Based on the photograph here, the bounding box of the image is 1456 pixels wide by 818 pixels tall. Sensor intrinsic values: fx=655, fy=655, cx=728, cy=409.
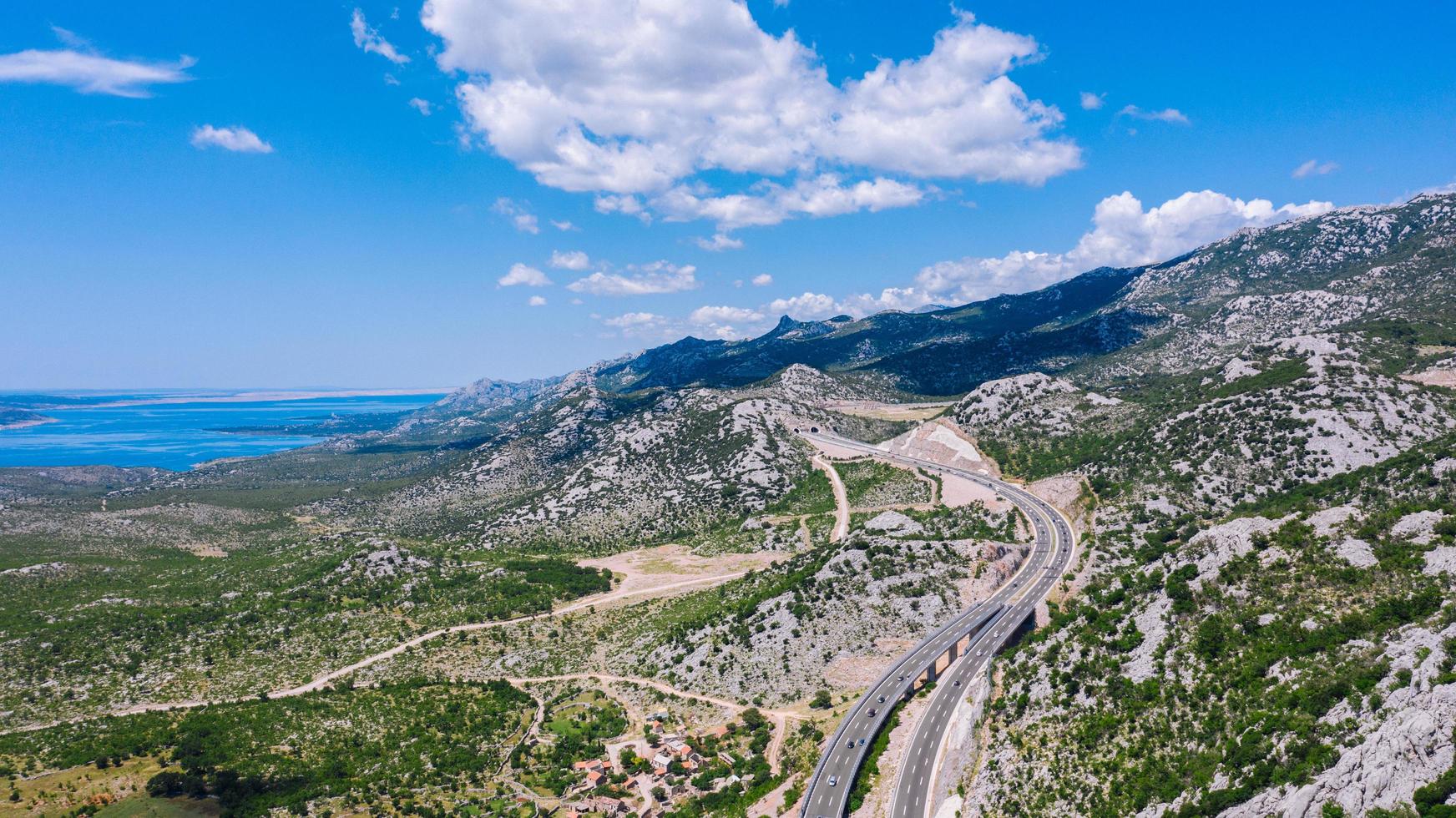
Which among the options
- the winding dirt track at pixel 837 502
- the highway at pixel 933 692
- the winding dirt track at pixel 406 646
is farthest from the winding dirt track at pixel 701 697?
the winding dirt track at pixel 837 502

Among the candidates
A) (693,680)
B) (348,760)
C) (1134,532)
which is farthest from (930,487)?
(348,760)

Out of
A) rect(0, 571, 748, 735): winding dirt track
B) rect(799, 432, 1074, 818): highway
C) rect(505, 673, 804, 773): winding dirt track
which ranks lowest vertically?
rect(505, 673, 804, 773): winding dirt track

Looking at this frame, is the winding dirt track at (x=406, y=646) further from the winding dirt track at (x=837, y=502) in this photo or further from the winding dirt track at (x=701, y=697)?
the winding dirt track at (x=837, y=502)

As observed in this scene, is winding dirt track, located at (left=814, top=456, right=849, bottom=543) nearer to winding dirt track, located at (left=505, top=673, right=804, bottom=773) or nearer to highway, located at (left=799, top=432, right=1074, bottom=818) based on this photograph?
highway, located at (left=799, top=432, right=1074, bottom=818)

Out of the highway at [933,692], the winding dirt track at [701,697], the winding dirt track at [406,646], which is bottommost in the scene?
the winding dirt track at [701,697]

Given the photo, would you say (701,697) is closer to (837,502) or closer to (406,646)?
(406,646)

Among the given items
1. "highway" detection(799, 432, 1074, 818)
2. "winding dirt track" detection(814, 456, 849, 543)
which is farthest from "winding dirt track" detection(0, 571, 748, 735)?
"winding dirt track" detection(814, 456, 849, 543)

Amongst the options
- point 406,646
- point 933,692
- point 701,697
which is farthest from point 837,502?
point 406,646

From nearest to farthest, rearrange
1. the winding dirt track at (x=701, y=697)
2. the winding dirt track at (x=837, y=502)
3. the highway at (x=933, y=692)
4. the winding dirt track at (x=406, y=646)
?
1. the highway at (x=933, y=692)
2. the winding dirt track at (x=701, y=697)
3. the winding dirt track at (x=406, y=646)
4. the winding dirt track at (x=837, y=502)

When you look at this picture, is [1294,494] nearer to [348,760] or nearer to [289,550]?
[348,760]
